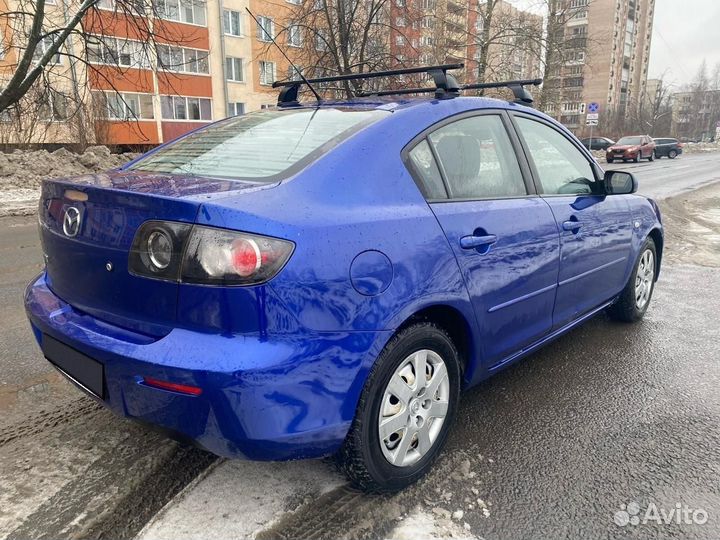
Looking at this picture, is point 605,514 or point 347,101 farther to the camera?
point 347,101

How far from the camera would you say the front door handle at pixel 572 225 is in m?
3.13

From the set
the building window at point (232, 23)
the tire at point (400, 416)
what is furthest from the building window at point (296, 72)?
the building window at point (232, 23)

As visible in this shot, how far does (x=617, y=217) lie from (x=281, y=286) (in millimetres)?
2871

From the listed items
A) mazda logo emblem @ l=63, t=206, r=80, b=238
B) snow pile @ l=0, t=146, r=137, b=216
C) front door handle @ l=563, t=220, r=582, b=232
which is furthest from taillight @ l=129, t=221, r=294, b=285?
snow pile @ l=0, t=146, r=137, b=216

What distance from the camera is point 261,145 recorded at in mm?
2584

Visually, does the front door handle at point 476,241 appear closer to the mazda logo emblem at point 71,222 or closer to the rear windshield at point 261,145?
the rear windshield at point 261,145

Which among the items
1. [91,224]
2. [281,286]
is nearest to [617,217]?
[281,286]

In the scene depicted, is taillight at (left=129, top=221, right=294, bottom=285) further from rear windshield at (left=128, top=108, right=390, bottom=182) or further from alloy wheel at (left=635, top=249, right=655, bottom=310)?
alloy wheel at (left=635, top=249, right=655, bottom=310)

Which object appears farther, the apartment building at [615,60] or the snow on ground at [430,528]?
the apartment building at [615,60]

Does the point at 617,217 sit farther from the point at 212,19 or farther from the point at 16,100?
the point at 212,19

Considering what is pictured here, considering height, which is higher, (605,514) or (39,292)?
(39,292)

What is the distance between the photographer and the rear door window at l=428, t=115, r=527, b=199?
2.58 meters

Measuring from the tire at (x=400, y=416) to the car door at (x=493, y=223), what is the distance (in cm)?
30

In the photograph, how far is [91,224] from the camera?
6.88 feet
